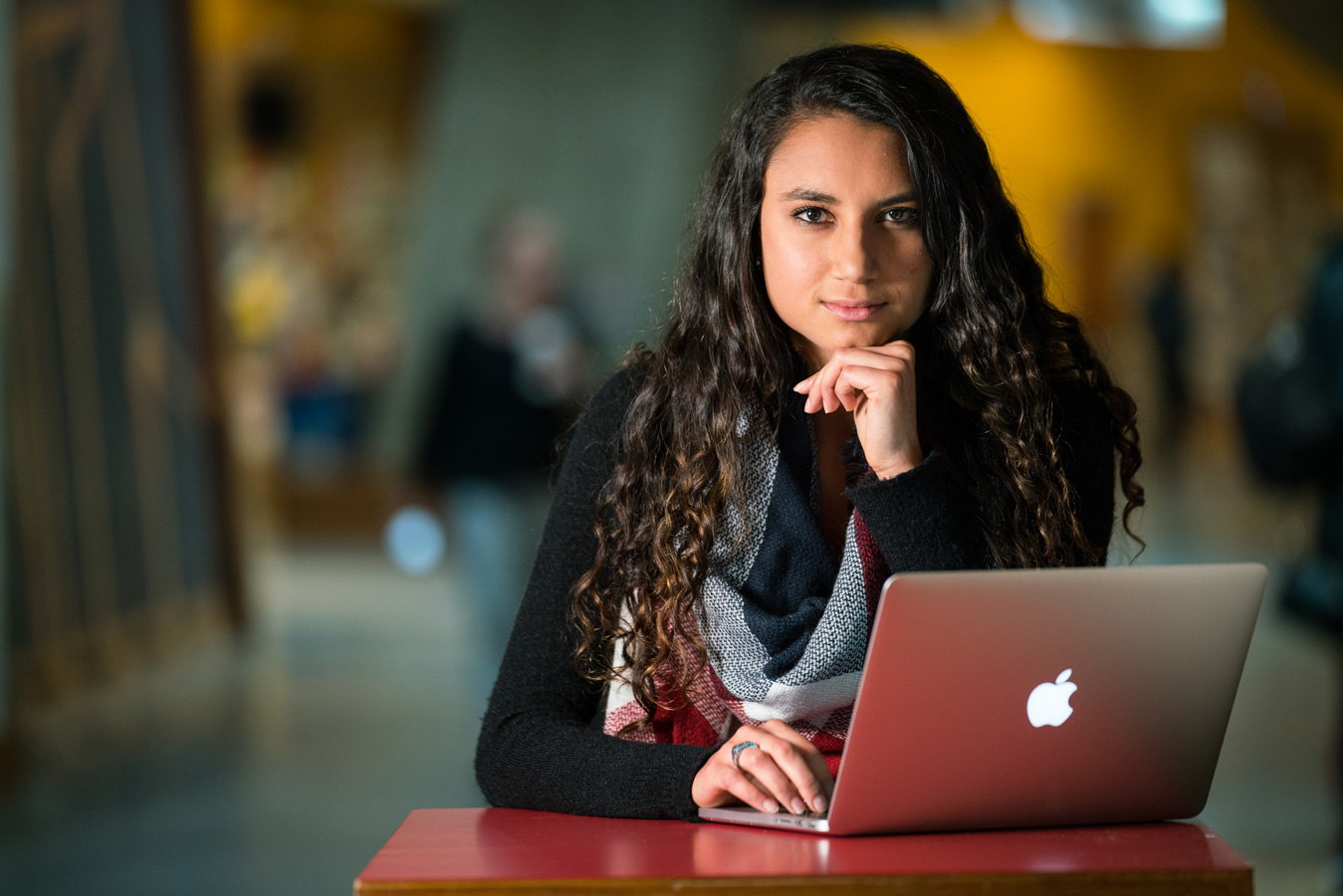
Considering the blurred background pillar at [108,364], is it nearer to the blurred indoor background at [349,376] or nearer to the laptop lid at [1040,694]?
the blurred indoor background at [349,376]

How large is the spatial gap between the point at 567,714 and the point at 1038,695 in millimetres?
590

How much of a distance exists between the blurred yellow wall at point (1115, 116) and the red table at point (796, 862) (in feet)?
52.5

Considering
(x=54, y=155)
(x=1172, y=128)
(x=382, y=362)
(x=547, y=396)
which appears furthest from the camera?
(x=1172, y=128)

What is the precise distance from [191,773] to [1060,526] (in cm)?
359

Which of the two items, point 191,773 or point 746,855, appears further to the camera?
point 191,773

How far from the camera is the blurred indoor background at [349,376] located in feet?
13.0

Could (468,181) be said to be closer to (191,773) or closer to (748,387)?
(191,773)

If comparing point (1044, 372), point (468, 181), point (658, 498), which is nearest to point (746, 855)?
point (658, 498)

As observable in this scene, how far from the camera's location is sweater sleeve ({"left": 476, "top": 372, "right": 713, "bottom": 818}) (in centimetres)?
141

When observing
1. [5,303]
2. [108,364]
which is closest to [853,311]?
[5,303]

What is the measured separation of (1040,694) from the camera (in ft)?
3.93

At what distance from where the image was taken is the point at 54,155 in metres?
5.07

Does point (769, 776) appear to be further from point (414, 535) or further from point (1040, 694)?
point (414, 535)

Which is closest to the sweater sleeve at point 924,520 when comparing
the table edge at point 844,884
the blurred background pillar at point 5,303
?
the table edge at point 844,884
